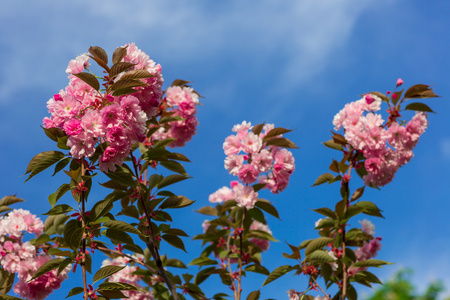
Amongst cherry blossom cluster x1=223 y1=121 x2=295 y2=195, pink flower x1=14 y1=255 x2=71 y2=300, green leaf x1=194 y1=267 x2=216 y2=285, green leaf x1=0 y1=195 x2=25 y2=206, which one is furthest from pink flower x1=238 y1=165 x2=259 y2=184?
green leaf x1=0 y1=195 x2=25 y2=206

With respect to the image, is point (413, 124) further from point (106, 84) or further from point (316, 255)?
point (106, 84)

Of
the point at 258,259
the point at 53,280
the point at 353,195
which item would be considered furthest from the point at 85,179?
the point at 353,195

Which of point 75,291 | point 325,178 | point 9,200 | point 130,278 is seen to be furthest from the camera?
point 130,278

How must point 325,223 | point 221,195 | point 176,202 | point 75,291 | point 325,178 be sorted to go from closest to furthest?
1. point 75,291
2. point 176,202
3. point 325,223
4. point 325,178
5. point 221,195

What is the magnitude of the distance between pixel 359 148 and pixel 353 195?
1.35ft

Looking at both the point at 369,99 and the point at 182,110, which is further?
the point at 182,110

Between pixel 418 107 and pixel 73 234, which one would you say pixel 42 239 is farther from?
pixel 418 107

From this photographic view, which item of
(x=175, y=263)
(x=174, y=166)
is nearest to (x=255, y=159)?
(x=174, y=166)

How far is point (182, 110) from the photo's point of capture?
378 cm

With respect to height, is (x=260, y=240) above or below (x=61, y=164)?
above

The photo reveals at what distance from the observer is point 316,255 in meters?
2.81

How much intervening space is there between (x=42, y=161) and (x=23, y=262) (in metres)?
1.25

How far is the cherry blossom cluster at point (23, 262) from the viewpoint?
3027 millimetres

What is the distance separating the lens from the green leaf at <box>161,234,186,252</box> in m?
2.96
